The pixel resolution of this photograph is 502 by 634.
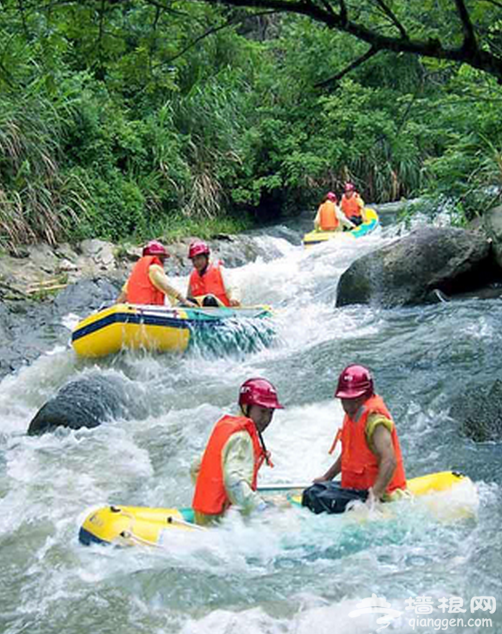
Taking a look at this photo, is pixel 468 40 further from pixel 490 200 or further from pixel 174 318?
pixel 490 200

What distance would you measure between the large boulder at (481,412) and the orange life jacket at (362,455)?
1.71m

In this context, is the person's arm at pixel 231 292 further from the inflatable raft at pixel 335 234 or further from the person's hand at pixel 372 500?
the inflatable raft at pixel 335 234

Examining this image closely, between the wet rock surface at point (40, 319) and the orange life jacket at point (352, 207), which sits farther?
the orange life jacket at point (352, 207)

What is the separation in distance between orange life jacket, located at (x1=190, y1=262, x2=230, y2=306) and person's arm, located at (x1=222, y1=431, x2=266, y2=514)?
17.5ft

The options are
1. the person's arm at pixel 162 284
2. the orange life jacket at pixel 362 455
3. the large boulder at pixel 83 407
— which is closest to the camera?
the orange life jacket at pixel 362 455

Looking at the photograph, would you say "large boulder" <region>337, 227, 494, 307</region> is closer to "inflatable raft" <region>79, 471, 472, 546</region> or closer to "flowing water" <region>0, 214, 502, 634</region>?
"flowing water" <region>0, 214, 502, 634</region>

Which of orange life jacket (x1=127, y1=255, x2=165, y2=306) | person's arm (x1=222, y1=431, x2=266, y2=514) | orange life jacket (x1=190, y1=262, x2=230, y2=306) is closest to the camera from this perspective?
person's arm (x1=222, y1=431, x2=266, y2=514)

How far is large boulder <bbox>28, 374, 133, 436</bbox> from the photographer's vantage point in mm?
7293

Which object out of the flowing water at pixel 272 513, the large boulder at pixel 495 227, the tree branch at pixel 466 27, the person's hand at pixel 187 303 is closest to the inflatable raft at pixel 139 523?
the flowing water at pixel 272 513

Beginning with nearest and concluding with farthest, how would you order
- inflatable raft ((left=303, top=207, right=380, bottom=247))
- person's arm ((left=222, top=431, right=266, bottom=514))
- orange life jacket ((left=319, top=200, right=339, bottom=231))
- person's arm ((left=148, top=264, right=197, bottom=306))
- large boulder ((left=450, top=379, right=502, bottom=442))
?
person's arm ((left=222, top=431, right=266, bottom=514)) → large boulder ((left=450, top=379, right=502, bottom=442)) → person's arm ((left=148, top=264, right=197, bottom=306)) → inflatable raft ((left=303, top=207, right=380, bottom=247)) → orange life jacket ((left=319, top=200, right=339, bottom=231))

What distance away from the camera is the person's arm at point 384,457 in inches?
186

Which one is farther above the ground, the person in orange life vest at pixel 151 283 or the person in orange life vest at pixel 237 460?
the person in orange life vest at pixel 237 460

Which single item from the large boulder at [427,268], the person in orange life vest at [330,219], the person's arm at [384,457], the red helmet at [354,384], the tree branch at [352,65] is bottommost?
the person in orange life vest at [330,219]

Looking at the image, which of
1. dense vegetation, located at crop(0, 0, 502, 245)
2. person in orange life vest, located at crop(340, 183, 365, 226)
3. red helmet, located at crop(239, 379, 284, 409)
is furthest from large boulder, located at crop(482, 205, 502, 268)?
red helmet, located at crop(239, 379, 284, 409)
